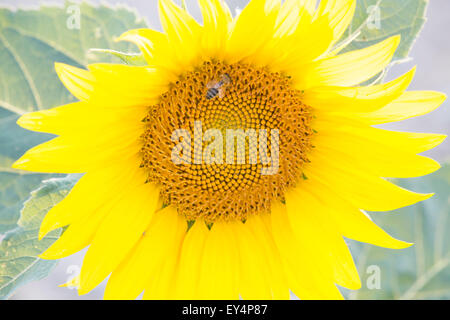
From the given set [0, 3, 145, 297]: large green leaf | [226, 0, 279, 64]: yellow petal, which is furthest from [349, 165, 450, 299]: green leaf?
[0, 3, 145, 297]: large green leaf

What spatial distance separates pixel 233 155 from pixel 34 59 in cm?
70

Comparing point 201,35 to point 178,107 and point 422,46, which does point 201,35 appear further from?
point 422,46

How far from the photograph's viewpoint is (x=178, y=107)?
1.00m

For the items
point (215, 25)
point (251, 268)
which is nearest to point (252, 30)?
point (215, 25)

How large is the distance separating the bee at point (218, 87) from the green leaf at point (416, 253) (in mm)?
866

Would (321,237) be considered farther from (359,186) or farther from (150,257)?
(150,257)

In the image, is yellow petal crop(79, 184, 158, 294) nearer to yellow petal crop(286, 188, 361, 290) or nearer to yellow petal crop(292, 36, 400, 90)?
yellow petal crop(286, 188, 361, 290)

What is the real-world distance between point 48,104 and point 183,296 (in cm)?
69

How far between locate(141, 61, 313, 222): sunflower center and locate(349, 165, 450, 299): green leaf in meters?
0.72

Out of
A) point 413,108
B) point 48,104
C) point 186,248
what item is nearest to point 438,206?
point 413,108

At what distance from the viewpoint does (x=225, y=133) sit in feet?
3.27

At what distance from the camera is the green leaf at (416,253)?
1.64 m

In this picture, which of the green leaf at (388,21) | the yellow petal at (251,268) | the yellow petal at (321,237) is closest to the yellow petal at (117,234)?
the yellow petal at (251,268)

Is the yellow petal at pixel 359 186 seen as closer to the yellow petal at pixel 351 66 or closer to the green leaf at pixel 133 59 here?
the yellow petal at pixel 351 66
